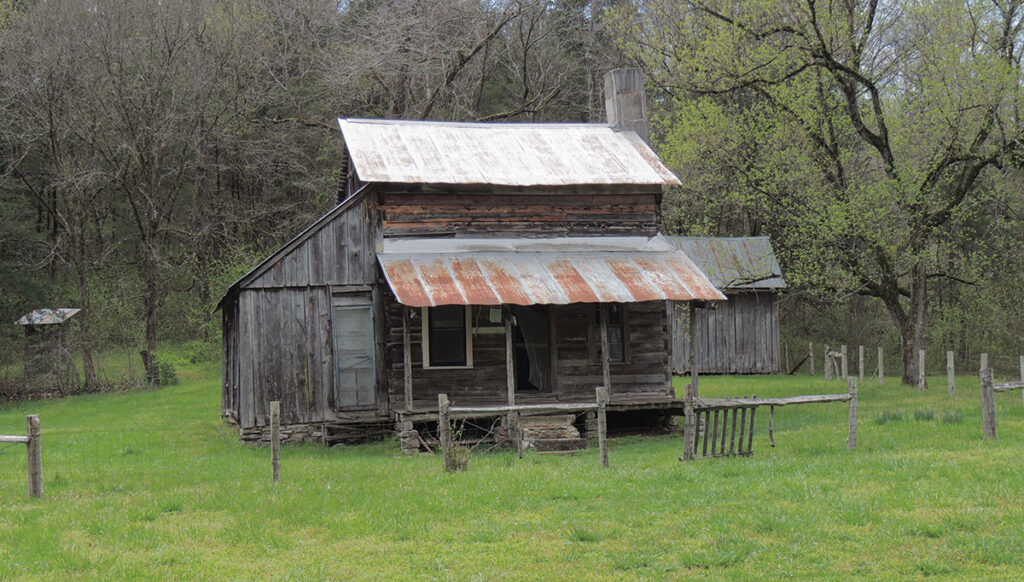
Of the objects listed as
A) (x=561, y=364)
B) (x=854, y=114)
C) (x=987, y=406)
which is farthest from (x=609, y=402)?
(x=854, y=114)

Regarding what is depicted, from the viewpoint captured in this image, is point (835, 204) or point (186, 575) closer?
point (186, 575)

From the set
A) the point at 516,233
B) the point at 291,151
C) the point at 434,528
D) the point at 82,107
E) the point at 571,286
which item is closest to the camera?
the point at 434,528

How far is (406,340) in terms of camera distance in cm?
1802

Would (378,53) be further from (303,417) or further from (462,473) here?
(462,473)

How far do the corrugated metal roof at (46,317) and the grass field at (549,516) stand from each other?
1454 centimetres

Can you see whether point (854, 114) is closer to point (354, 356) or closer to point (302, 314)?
point (354, 356)

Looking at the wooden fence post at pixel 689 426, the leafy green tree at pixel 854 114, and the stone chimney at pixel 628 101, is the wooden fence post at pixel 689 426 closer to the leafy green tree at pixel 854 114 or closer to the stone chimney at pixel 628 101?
the leafy green tree at pixel 854 114

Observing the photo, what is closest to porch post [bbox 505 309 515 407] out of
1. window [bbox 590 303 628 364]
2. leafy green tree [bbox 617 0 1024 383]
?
window [bbox 590 303 628 364]

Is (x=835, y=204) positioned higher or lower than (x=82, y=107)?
lower

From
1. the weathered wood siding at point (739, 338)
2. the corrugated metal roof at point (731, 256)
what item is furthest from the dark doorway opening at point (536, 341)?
the weathered wood siding at point (739, 338)

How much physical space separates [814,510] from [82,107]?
1115 inches

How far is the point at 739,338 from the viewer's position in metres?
32.8

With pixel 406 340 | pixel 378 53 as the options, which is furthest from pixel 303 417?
pixel 378 53

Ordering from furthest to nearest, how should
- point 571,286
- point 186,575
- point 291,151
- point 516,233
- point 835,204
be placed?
1. point 291,151
2. point 835,204
3. point 516,233
4. point 571,286
5. point 186,575
